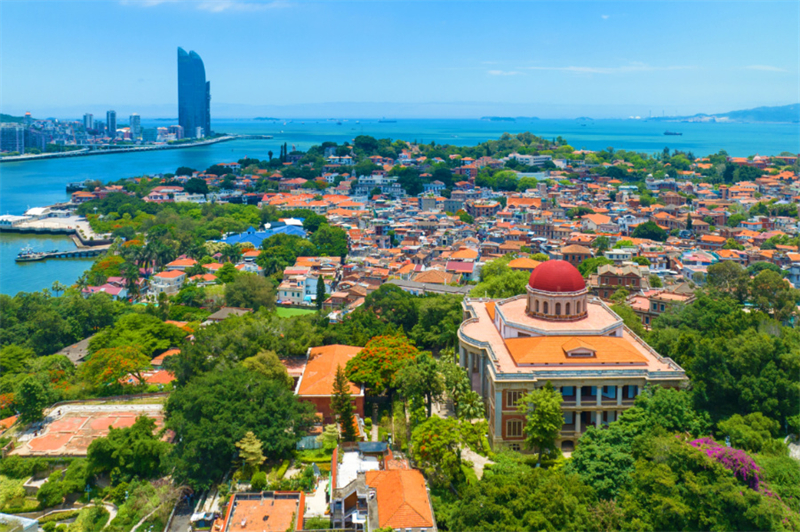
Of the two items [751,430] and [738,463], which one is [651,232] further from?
[738,463]

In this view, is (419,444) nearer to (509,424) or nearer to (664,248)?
(509,424)

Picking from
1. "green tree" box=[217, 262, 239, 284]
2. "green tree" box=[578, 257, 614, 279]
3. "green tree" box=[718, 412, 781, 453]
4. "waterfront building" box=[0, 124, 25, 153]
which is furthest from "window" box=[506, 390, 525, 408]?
"waterfront building" box=[0, 124, 25, 153]

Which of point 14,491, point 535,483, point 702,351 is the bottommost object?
point 14,491

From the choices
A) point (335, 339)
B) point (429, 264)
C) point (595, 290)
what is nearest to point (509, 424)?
point (335, 339)

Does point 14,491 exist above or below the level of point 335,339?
below

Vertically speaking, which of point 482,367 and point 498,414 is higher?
point 482,367

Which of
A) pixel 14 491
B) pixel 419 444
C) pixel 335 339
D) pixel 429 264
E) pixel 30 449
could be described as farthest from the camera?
pixel 429 264

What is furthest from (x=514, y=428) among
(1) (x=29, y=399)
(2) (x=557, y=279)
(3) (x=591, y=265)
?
(3) (x=591, y=265)
